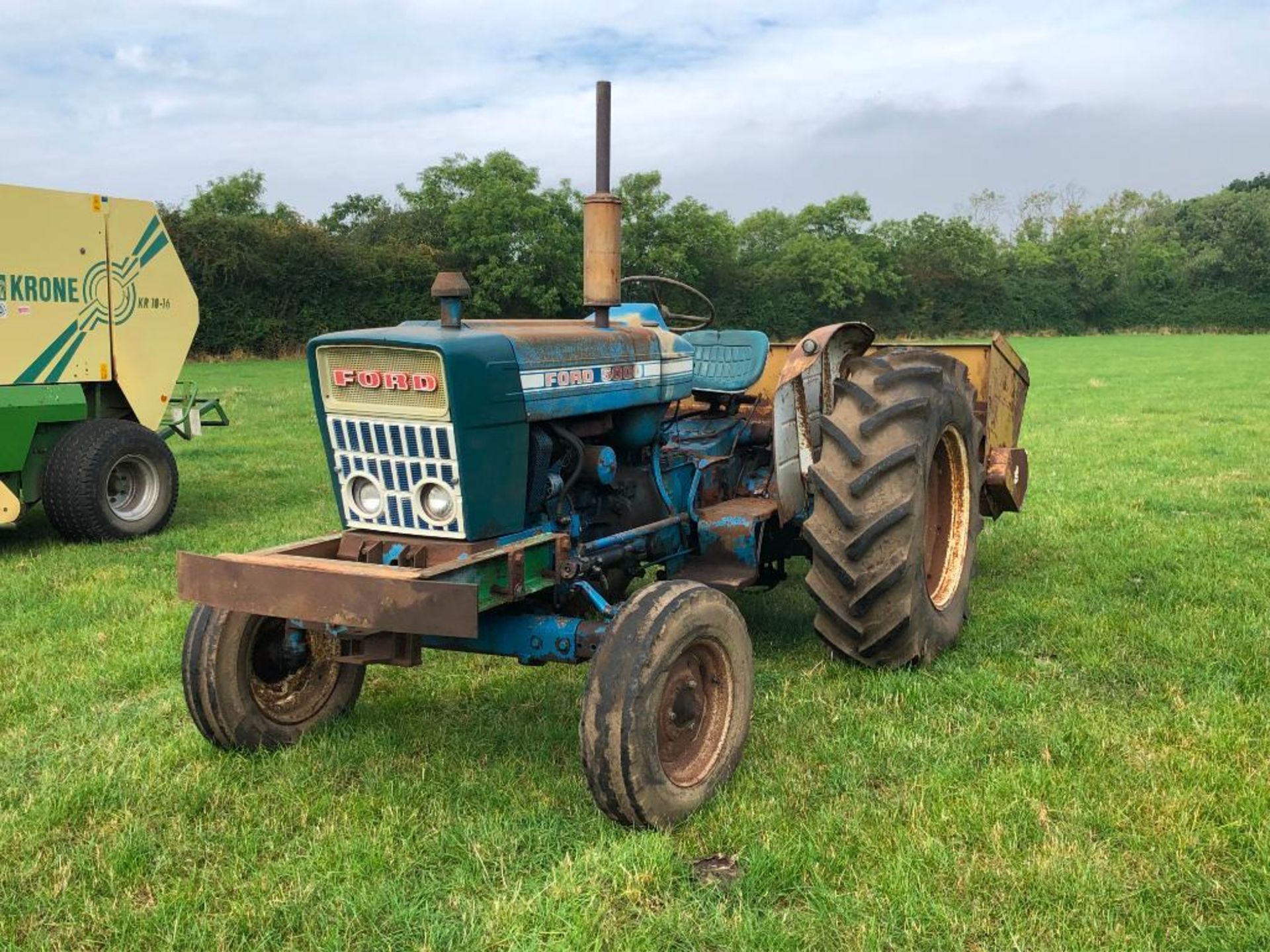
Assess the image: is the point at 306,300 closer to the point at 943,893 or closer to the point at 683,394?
the point at 683,394

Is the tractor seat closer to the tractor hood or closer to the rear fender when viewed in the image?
the rear fender

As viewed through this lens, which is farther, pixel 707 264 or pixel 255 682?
pixel 707 264

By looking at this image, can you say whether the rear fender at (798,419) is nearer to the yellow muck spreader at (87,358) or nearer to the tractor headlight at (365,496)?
the tractor headlight at (365,496)

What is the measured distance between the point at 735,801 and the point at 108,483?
6.29m

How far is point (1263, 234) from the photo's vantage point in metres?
57.9

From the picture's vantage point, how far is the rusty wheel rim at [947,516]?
5.26 m

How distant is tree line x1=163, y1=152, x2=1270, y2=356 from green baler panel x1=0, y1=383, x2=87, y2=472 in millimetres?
19073

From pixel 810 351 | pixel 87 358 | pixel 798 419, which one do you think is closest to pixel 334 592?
pixel 798 419

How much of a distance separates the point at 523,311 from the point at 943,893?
34.5 metres

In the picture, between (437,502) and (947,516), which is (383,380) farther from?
(947,516)

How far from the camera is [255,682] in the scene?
404 centimetres

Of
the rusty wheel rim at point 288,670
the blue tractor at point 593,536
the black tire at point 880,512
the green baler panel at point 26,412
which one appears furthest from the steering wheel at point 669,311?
the green baler panel at point 26,412

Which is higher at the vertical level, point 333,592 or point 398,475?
point 398,475

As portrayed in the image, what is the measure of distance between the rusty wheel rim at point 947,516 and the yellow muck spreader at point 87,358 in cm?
583
